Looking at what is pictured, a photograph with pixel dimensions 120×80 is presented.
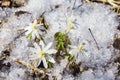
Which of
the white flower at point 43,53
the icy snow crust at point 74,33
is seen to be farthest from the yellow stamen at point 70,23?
the white flower at point 43,53

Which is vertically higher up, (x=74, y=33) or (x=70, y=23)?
(x=70, y=23)

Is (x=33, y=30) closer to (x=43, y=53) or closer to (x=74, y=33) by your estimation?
(x=43, y=53)

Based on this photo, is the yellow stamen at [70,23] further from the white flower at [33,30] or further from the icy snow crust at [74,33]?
the white flower at [33,30]

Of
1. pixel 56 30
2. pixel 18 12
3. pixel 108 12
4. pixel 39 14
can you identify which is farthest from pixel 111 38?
pixel 18 12

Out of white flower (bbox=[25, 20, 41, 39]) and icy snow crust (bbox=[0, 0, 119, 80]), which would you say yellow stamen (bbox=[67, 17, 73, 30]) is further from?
white flower (bbox=[25, 20, 41, 39])

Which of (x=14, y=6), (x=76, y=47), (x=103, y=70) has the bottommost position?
(x=103, y=70)

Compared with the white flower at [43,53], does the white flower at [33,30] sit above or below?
above

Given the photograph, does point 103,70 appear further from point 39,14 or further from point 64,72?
point 39,14

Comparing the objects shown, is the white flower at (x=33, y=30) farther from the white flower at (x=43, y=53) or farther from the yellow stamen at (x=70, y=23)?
the yellow stamen at (x=70, y=23)

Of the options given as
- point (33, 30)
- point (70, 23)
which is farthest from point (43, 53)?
point (70, 23)
